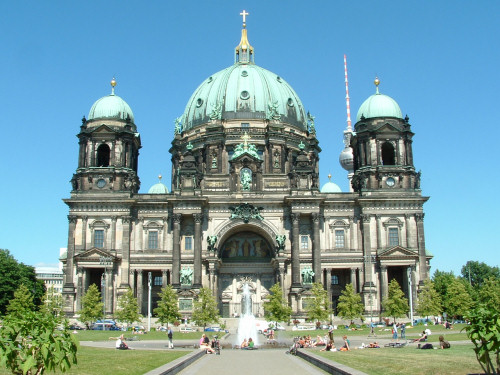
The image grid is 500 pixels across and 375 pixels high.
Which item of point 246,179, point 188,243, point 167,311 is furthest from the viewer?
point 246,179

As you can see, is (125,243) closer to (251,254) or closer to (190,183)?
(190,183)

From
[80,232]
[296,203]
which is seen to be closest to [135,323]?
[80,232]

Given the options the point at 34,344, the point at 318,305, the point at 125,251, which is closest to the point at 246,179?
the point at 125,251

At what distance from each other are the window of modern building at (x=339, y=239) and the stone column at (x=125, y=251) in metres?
25.9

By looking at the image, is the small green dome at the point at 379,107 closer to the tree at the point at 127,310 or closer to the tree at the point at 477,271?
the tree at the point at 127,310

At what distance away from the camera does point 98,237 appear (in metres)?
75.2

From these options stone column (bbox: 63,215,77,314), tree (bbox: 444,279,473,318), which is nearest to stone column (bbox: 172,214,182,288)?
stone column (bbox: 63,215,77,314)

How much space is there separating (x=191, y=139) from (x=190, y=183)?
1576 centimetres

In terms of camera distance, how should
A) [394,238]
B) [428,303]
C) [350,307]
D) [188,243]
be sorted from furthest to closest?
[188,243]
[394,238]
[428,303]
[350,307]

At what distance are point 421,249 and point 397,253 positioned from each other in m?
3.34

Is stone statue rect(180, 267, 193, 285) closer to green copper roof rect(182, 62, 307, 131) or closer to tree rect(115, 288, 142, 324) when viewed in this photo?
tree rect(115, 288, 142, 324)

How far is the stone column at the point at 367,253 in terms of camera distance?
74.1 meters

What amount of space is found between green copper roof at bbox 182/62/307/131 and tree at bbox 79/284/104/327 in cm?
3181

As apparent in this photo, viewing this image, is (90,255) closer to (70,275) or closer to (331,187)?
(70,275)
